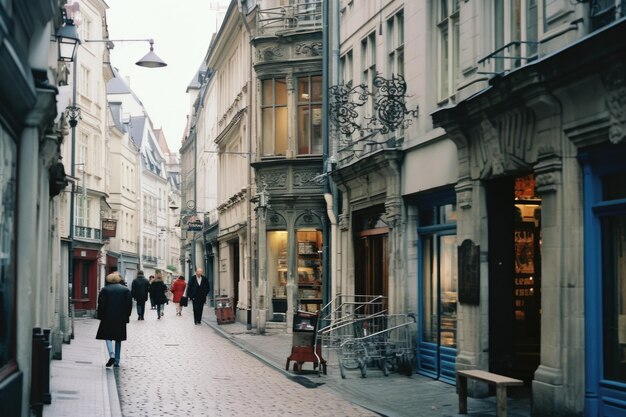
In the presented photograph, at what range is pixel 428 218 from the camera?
62.3 feet

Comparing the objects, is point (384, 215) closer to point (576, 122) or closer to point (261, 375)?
point (261, 375)

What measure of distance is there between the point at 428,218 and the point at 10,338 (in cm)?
941

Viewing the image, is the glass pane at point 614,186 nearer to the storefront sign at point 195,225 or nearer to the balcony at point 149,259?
the storefront sign at point 195,225

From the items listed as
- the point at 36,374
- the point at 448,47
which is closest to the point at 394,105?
the point at 448,47

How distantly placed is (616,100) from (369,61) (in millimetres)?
12256

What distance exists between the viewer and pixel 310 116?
29875mm

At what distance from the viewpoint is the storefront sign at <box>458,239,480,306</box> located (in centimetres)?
1553

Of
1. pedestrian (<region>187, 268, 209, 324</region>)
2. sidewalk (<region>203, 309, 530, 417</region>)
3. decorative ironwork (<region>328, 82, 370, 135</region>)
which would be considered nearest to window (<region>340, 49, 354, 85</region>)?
decorative ironwork (<region>328, 82, 370, 135</region>)

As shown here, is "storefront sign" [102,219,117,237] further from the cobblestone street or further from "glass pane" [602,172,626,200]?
"glass pane" [602,172,626,200]

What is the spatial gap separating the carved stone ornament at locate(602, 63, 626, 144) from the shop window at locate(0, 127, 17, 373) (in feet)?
22.3

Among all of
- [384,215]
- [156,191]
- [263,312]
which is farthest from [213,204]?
[156,191]

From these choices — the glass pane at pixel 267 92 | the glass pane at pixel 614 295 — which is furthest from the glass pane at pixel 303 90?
the glass pane at pixel 614 295

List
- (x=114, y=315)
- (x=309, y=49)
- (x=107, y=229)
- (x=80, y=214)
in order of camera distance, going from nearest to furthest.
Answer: (x=114, y=315), (x=309, y=49), (x=80, y=214), (x=107, y=229)

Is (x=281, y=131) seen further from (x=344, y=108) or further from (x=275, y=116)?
(x=344, y=108)
